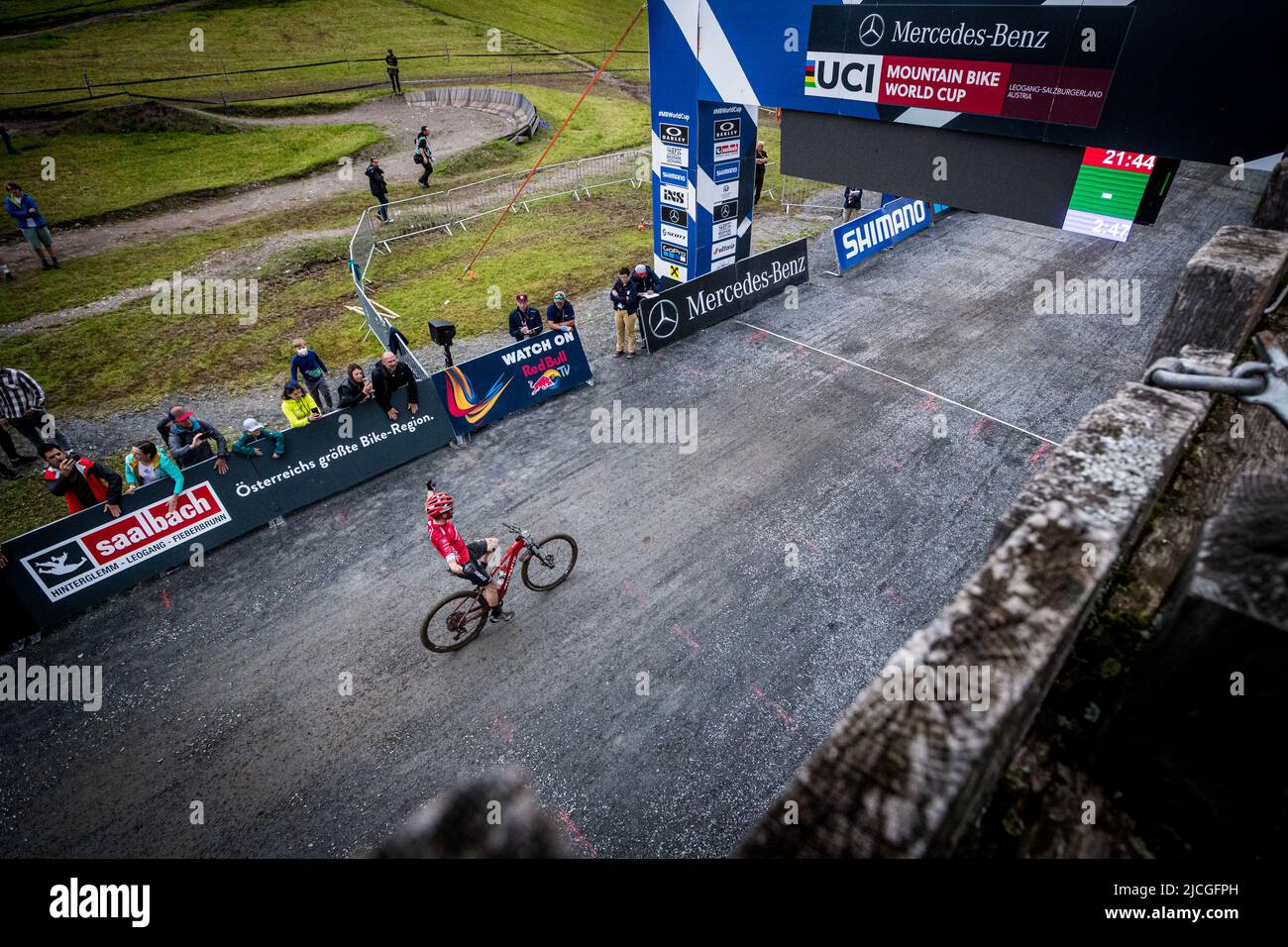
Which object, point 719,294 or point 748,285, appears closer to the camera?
point 719,294

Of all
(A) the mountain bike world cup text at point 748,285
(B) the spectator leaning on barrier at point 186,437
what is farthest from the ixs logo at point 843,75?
(B) the spectator leaning on barrier at point 186,437

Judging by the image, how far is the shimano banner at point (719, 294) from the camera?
47.8 ft

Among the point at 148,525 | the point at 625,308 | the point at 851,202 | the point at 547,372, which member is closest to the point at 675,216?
the point at 625,308

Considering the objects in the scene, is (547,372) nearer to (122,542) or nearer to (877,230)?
(122,542)

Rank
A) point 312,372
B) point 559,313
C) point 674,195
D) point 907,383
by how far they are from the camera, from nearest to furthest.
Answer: point 312,372 → point 907,383 → point 559,313 → point 674,195

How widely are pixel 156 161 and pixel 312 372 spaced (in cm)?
2329

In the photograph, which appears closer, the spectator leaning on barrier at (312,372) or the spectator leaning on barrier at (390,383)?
the spectator leaning on barrier at (390,383)

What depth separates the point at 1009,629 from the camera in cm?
152

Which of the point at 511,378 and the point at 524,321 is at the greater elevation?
the point at 524,321

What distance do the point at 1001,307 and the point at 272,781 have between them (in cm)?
1770

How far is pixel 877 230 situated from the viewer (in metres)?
19.1

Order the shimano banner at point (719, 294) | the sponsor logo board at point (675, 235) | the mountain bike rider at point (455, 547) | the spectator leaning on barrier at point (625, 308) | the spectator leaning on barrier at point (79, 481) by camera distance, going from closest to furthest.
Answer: the mountain bike rider at point (455, 547) < the spectator leaning on barrier at point (79, 481) < the spectator leaning on barrier at point (625, 308) < the shimano banner at point (719, 294) < the sponsor logo board at point (675, 235)

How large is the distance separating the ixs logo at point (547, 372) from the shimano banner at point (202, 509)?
1.93 metres

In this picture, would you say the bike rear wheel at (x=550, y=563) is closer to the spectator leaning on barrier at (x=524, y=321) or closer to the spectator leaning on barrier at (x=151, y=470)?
the spectator leaning on barrier at (x=151, y=470)
